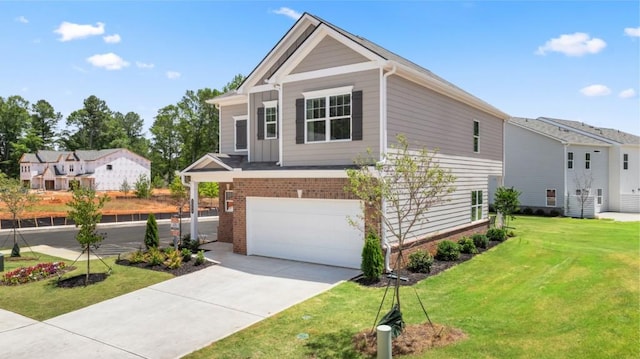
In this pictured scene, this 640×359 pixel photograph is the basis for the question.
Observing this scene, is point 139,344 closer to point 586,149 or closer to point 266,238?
point 266,238

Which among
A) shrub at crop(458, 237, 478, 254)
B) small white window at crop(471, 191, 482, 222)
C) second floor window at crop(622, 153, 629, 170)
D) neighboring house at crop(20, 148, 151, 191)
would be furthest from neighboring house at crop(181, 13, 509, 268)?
neighboring house at crop(20, 148, 151, 191)

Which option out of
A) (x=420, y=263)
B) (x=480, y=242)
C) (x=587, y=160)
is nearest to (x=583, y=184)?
(x=587, y=160)

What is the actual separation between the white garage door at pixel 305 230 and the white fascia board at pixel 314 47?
4.41 meters

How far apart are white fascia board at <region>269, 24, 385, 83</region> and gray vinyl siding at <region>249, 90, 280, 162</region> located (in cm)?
173

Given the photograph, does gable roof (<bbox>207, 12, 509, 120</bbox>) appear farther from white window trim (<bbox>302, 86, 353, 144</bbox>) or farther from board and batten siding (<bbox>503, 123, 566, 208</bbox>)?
board and batten siding (<bbox>503, 123, 566, 208</bbox>)

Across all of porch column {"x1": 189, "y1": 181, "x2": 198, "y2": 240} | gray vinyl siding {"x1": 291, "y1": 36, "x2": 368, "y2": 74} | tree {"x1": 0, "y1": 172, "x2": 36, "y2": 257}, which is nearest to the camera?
gray vinyl siding {"x1": 291, "y1": 36, "x2": 368, "y2": 74}

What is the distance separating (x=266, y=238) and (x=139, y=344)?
7.43 meters

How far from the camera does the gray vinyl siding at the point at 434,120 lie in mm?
12721

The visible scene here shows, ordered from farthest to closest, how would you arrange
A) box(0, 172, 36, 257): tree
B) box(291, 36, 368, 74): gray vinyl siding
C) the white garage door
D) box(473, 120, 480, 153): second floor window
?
box(473, 120, 480, 153): second floor window → box(0, 172, 36, 257): tree → box(291, 36, 368, 74): gray vinyl siding → the white garage door

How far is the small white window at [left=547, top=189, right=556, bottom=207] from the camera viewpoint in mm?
30812

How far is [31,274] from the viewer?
12.3 m

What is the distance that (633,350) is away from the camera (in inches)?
245

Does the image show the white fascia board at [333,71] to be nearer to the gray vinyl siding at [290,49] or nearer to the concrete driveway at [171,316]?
the gray vinyl siding at [290,49]

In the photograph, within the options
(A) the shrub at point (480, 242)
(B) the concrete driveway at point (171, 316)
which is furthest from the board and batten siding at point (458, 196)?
(B) the concrete driveway at point (171, 316)
